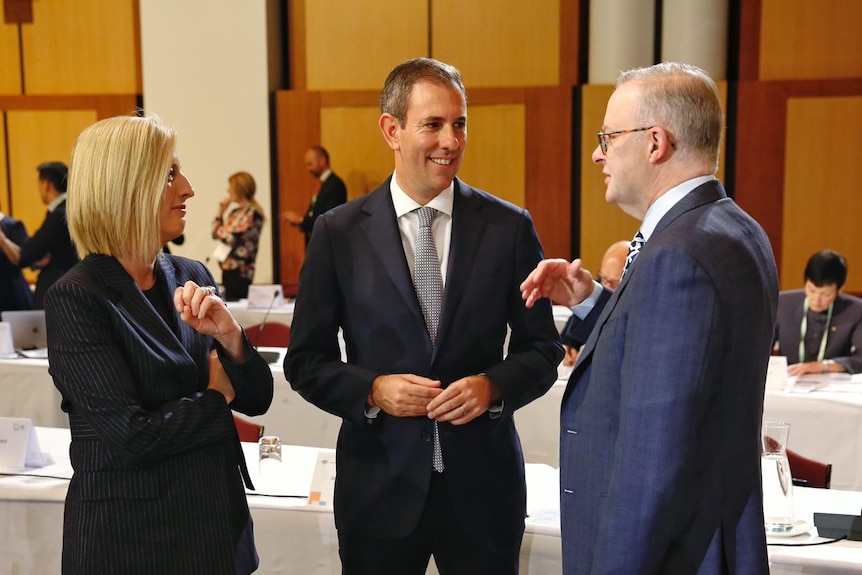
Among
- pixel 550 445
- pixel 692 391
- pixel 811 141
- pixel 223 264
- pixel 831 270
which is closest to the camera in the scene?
pixel 692 391

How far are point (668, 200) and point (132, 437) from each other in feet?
3.52

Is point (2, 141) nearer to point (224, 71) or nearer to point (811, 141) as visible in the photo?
point (224, 71)

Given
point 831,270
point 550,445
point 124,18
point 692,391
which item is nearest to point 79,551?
point 692,391

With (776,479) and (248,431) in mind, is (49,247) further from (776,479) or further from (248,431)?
(776,479)

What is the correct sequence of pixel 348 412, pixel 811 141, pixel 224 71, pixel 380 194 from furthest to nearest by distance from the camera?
pixel 224 71 < pixel 811 141 < pixel 380 194 < pixel 348 412

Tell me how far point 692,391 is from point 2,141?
981 cm

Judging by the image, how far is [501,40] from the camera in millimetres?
8945

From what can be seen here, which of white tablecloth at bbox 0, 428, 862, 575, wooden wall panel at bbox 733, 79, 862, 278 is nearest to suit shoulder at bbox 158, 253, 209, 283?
white tablecloth at bbox 0, 428, 862, 575

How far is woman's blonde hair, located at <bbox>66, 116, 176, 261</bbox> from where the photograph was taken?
1839mm

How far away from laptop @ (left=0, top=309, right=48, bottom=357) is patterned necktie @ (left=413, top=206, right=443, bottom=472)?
3.67 metres

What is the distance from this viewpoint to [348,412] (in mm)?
2133

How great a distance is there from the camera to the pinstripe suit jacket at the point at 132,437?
177 centimetres

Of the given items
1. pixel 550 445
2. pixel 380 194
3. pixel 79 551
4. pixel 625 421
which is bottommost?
pixel 550 445

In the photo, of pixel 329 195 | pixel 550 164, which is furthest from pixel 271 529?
pixel 550 164
